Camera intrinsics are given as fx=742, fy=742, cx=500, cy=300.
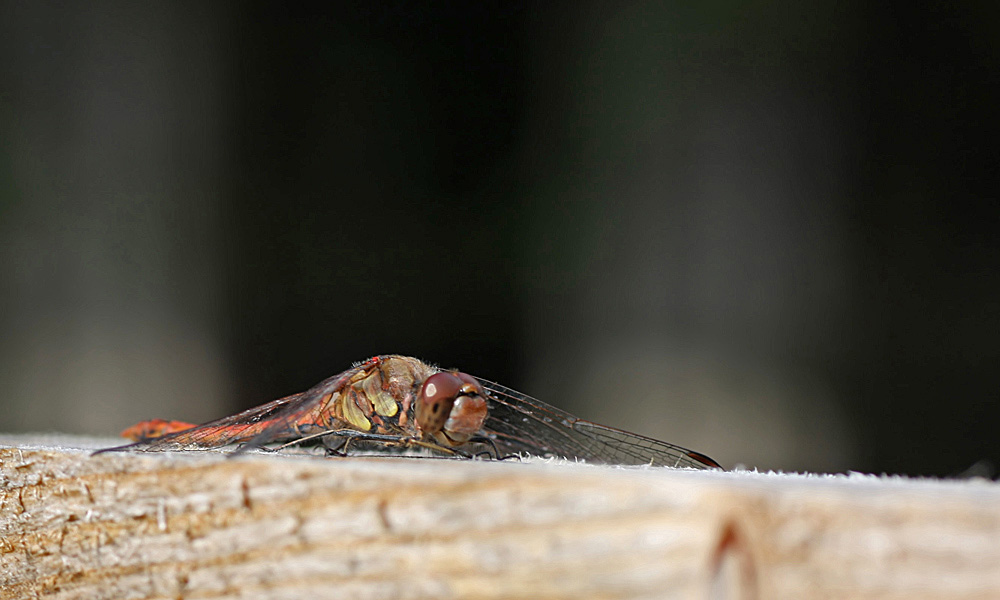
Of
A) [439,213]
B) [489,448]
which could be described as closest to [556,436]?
[489,448]

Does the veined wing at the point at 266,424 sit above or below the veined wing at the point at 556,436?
above

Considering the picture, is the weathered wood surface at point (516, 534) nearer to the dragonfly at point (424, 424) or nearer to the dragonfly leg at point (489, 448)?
the dragonfly at point (424, 424)

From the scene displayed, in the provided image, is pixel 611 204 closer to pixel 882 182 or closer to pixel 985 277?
pixel 882 182

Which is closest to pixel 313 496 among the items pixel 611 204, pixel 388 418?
pixel 388 418

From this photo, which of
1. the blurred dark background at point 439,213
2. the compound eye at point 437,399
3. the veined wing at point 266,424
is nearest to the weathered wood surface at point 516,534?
the veined wing at point 266,424

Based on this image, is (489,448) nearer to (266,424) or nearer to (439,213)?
(266,424)

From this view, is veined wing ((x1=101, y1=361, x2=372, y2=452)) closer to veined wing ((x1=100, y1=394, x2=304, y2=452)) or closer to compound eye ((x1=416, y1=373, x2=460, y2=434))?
veined wing ((x1=100, y1=394, x2=304, y2=452))

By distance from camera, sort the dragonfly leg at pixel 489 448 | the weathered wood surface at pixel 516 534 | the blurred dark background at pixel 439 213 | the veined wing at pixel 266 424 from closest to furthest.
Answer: the weathered wood surface at pixel 516 534
the veined wing at pixel 266 424
the dragonfly leg at pixel 489 448
the blurred dark background at pixel 439 213

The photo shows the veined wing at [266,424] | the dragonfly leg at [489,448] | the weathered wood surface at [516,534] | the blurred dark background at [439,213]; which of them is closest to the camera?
the weathered wood surface at [516,534]
